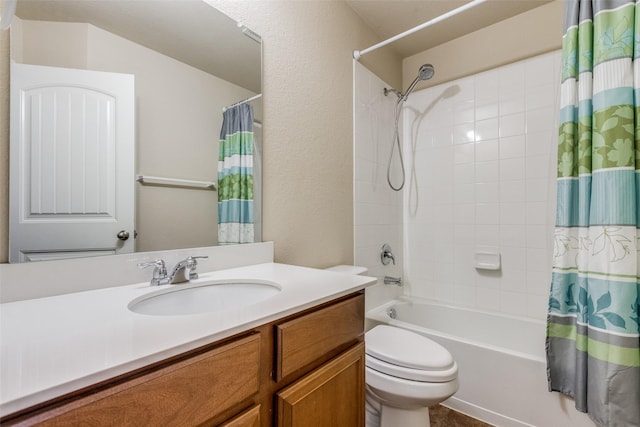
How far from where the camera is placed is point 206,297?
934mm

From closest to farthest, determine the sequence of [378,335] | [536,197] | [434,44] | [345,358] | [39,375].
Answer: [39,375] → [345,358] → [378,335] → [536,197] → [434,44]

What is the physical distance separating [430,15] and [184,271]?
2094 millimetres

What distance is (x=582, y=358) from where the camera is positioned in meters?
1.26

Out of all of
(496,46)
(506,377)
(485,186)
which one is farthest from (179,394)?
(496,46)

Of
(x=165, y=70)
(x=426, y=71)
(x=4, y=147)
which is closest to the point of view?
(x=4, y=147)

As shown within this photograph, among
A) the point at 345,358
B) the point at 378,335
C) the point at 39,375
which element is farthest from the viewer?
the point at 378,335

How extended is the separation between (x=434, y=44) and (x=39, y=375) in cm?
266

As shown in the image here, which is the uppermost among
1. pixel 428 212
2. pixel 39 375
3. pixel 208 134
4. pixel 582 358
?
pixel 208 134

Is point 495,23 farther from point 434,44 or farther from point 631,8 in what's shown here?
point 631,8

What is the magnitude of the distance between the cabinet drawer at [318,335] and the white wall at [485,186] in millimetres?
A: 1493

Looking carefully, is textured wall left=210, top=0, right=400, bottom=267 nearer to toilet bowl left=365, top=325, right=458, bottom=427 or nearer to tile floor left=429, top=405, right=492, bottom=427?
toilet bowl left=365, top=325, right=458, bottom=427

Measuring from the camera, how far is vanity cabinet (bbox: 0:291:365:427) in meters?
0.41


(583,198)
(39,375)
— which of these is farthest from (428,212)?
(39,375)

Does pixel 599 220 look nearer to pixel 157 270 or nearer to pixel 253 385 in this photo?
pixel 253 385
